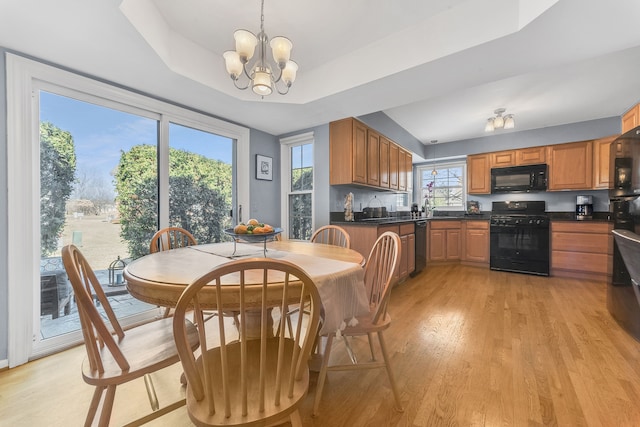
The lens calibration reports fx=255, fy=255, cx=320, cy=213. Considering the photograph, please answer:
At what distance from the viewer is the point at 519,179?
4488mm

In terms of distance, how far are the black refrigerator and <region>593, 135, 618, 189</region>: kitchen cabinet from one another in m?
1.99

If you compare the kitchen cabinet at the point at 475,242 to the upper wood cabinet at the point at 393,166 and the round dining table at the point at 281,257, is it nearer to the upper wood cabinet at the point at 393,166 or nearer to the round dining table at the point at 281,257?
the upper wood cabinet at the point at 393,166

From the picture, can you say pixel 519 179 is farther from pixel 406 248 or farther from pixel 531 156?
pixel 406 248

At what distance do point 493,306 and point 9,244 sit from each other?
166 inches

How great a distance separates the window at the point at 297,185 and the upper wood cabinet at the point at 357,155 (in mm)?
446

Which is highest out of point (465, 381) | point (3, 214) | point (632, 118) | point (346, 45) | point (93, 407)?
point (346, 45)

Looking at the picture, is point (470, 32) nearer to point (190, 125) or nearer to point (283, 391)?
point (283, 391)

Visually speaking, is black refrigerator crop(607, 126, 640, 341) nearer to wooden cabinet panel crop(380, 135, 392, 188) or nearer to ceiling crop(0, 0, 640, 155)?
ceiling crop(0, 0, 640, 155)

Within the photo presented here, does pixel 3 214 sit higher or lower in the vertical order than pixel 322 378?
higher

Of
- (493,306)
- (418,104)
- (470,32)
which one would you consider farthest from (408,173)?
(470,32)

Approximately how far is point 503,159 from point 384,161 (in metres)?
2.47

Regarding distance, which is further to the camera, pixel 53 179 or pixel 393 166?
pixel 393 166

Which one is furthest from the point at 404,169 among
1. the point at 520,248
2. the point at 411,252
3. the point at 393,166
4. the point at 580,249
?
the point at 580,249

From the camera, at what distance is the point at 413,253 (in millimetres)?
3795
